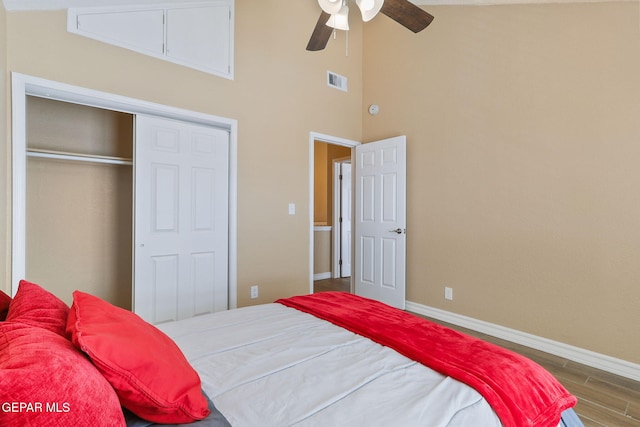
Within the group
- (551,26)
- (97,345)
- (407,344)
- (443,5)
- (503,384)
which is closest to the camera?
(97,345)

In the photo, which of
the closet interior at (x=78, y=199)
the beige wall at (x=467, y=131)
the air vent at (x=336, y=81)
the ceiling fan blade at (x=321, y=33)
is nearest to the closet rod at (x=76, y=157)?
the closet interior at (x=78, y=199)

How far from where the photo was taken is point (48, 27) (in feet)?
7.86

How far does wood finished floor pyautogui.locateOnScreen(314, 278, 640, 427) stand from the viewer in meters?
1.94

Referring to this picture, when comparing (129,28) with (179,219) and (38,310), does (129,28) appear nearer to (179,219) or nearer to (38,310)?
(179,219)

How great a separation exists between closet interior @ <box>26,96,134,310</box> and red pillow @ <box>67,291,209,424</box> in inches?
105

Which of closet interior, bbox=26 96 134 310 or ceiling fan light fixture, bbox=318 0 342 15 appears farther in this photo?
closet interior, bbox=26 96 134 310

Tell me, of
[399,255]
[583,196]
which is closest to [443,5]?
[583,196]

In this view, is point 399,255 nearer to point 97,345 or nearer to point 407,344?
point 407,344

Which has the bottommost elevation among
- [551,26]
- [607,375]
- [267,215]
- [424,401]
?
[607,375]

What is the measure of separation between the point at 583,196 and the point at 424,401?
251 cm

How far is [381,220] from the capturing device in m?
4.11

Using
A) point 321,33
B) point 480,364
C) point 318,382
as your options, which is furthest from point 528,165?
point 318,382

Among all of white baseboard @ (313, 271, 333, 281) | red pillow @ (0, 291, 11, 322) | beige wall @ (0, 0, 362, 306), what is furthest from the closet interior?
white baseboard @ (313, 271, 333, 281)

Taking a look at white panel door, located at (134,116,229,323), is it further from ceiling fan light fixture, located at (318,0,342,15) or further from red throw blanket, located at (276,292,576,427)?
red throw blanket, located at (276,292,576,427)
